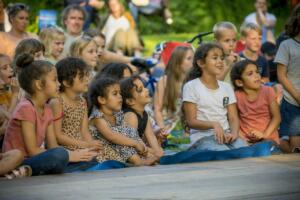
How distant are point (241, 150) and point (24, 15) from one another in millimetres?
3839

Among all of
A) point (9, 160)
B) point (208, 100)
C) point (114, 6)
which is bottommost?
point (9, 160)

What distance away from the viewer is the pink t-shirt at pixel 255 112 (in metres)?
10.0

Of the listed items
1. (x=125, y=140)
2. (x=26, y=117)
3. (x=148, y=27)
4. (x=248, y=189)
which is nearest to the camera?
(x=248, y=189)

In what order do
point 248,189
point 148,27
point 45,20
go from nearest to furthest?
point 248,189 → point 45,20 → point 148,27

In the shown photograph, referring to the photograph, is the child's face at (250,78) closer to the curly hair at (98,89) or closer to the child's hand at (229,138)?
the child's hand at (229,138)

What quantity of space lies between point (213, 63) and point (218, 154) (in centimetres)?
120

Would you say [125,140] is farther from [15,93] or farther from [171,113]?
[171,113]

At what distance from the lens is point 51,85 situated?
26.5 feet

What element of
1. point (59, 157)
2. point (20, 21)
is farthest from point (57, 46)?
point (59, 157)

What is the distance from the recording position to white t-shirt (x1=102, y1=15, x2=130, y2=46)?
53.1ft

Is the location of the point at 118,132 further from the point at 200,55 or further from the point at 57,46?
the point at 57,46

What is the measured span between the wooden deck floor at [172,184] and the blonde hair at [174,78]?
358cm

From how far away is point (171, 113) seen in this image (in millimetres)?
12188

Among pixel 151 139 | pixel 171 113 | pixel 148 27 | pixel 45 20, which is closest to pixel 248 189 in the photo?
pixel 151 139
